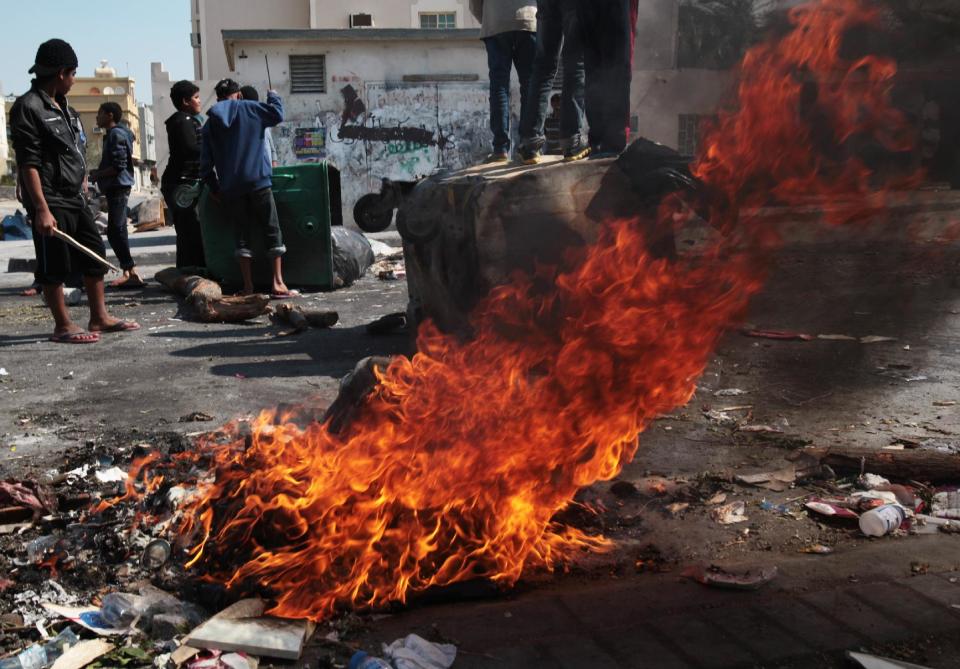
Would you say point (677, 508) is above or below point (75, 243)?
below

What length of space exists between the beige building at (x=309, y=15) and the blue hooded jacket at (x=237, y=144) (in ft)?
92.5

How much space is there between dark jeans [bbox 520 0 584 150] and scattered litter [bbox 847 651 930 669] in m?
4.19

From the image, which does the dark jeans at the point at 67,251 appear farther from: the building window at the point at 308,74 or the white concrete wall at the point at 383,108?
the building window at the point at 308,74

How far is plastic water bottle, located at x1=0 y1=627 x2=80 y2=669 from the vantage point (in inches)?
103

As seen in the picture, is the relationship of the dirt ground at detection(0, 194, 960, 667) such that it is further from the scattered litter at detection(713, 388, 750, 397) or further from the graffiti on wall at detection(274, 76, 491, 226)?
the graffiti on wall at detection(274, 76, 491, 226)

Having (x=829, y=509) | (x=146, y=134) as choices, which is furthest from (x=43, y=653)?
(x=146, y=134)

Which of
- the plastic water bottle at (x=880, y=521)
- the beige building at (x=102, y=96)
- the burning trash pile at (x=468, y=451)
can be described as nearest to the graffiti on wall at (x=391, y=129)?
the burning trash pile at (x=468, y=451)

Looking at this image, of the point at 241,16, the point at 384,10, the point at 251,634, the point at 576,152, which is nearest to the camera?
the point at 251,634

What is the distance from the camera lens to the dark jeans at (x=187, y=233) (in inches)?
395

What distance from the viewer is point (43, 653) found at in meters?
2.68

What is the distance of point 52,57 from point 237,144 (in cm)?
216

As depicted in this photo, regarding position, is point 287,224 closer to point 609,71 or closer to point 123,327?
point 123,327

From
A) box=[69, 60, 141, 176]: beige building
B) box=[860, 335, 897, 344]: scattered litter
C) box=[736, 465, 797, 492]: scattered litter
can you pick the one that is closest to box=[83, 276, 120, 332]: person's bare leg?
box=[736, 465, 797, 492]: scattered litter

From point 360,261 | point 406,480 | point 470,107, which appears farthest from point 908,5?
point 470,107
